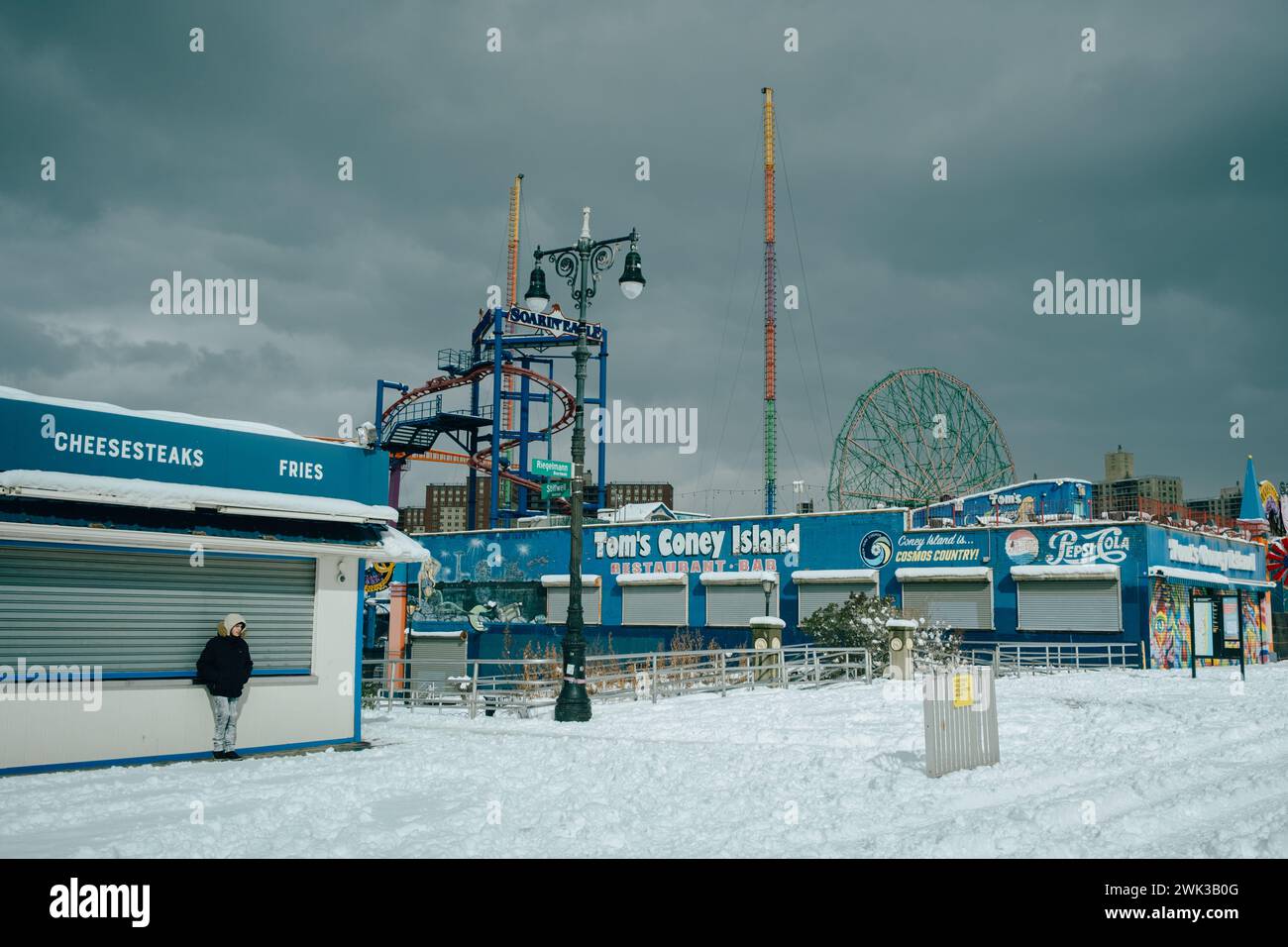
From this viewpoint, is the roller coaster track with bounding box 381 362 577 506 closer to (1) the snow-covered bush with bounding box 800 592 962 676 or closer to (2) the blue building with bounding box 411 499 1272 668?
(2) the blue building with bounding box 411 499 1272 668

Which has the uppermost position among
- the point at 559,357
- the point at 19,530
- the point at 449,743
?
the point at 559,357

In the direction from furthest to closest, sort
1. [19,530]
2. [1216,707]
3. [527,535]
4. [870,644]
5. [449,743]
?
[527,535], [870,644], [1216,707], [449,743], [19,530]

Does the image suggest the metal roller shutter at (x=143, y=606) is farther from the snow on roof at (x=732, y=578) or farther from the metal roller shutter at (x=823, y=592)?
the snow on roof at (x=732, y=578)

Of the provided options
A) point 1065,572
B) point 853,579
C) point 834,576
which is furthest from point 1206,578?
point 834,576

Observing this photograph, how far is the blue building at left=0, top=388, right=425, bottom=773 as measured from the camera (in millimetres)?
11984

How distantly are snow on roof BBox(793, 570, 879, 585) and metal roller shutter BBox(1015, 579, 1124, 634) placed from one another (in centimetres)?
629

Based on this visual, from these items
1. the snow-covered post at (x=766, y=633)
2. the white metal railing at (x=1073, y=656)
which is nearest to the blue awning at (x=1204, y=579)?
the white metal railing at (x=1073, y=656)

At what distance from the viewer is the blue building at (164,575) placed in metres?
12.0

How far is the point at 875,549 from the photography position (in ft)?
147

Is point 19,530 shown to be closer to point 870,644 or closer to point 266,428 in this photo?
point 266,428
